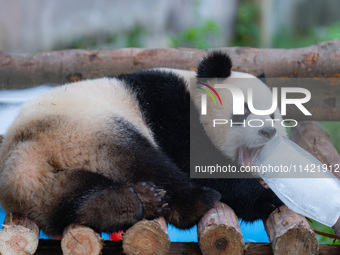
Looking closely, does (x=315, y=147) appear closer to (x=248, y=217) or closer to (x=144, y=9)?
(x=248, y=217)

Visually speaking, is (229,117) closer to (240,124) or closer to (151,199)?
(240,124)

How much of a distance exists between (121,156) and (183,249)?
0.49 metres

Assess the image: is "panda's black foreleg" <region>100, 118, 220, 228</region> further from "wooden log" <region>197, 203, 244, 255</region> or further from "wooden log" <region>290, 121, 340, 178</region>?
"wooden log" <region>290, 121, 340, 178</region>

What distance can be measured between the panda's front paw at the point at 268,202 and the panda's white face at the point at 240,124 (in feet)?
0.72


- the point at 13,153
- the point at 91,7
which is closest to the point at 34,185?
the point at 13,153

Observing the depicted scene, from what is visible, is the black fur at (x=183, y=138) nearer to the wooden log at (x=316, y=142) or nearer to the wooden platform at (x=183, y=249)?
the wooden platform at (x=183, y=249)

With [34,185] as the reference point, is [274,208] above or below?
below

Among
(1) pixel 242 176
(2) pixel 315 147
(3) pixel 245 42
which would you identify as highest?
(1) pixel 242 176

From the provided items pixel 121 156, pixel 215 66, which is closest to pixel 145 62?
pixel 215 66

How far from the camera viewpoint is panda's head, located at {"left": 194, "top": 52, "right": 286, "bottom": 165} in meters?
2.54

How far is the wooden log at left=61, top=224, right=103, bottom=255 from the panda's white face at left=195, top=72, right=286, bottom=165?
0.90m

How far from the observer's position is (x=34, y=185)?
6.91 ft

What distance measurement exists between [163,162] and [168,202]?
18cm

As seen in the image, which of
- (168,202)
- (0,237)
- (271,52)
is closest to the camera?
(0,237)
